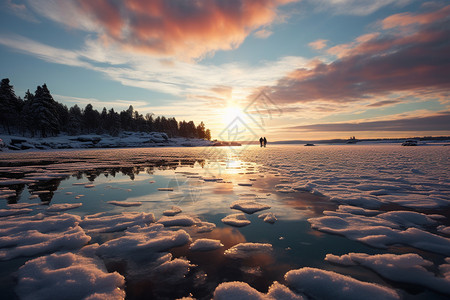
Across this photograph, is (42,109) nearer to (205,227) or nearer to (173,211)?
(173,211)

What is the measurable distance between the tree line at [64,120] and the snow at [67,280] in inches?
2519

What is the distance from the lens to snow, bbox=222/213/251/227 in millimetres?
3983

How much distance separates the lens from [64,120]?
7644cm

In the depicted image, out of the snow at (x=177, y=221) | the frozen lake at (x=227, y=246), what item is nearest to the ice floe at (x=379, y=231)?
the frozen lake at (x=227, y=246)

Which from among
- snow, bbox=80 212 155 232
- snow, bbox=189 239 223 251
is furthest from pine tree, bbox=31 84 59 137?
snow, bbox=189 239 223 251

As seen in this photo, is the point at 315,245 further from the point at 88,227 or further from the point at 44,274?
the point at 88,227

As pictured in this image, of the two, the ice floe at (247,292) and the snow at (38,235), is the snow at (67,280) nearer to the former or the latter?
the snow at (38,235)

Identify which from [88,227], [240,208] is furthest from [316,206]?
[88,227]

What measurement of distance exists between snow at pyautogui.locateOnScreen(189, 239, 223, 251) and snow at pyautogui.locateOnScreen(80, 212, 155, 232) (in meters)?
→ 1.54

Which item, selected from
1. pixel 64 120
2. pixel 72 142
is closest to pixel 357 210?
pixel 72 142

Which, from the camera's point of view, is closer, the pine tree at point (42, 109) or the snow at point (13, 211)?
the snow at point (13, 211)

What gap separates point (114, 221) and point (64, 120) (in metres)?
94.9

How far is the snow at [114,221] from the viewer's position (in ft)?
12.7

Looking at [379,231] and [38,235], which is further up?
[379,231]
